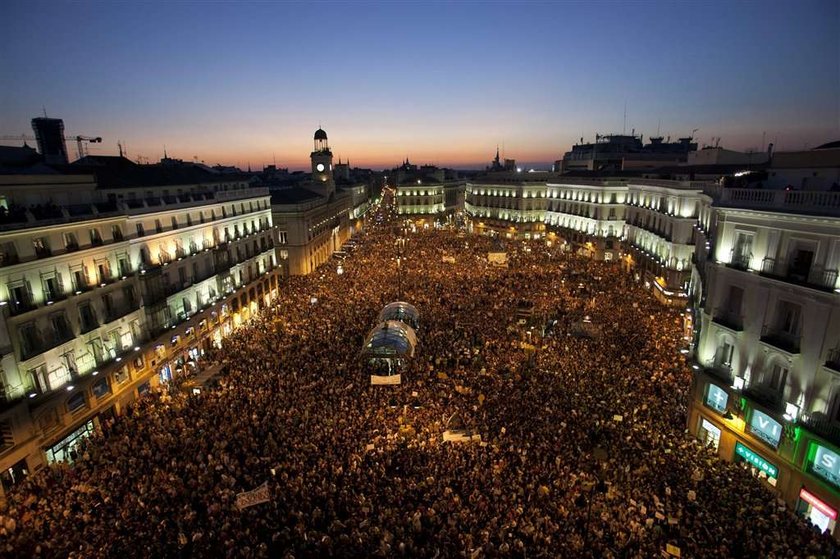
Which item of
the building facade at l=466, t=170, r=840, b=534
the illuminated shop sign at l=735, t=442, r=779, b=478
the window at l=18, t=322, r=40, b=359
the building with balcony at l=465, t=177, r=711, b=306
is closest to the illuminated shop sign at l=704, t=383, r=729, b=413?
the building facade at l=466, t=170, r=840, b=534

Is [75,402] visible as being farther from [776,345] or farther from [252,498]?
[776,345]

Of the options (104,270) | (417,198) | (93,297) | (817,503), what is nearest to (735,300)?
(817,503)

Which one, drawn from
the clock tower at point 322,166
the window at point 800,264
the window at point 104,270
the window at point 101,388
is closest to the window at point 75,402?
the window at point 101,388

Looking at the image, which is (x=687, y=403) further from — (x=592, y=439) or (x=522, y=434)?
(x=522, y=434)

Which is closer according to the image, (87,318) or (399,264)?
(87,318)

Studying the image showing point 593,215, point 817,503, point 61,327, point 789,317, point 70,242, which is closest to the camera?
point 817,503

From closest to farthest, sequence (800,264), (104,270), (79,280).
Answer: (800,264)
(79,280)
(104,270)

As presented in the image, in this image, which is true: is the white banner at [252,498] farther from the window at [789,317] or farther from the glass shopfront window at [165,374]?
the window at [789,317]
